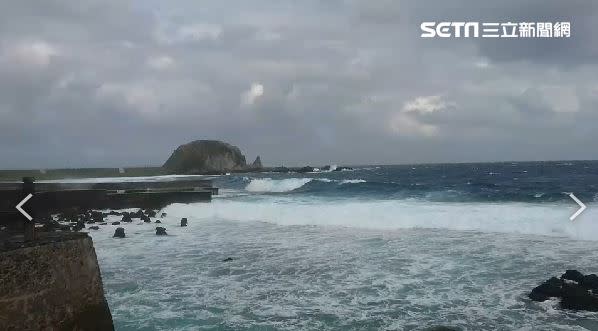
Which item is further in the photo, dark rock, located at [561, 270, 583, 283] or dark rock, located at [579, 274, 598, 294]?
dark rock, located at [561, 270, 583, 283]

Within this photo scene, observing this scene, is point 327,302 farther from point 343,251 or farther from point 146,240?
point 146,240

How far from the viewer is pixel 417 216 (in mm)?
21578

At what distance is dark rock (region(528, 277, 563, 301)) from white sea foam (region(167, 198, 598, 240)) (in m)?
8.20

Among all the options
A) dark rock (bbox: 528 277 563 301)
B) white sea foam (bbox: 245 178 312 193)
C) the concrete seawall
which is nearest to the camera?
the concrete seawall

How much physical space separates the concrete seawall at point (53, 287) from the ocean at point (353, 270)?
2.48 metres

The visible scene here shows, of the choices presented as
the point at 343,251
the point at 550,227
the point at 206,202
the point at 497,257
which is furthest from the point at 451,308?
the point at 206,202

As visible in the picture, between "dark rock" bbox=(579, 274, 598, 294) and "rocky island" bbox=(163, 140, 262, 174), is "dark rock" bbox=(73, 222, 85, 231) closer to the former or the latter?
"dark rock" bbox=(579, 274, 598, 294)


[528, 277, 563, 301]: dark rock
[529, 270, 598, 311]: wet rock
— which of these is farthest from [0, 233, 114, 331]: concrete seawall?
[529, 270, 598, 311]: wet rock

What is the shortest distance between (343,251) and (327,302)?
5.53 metres

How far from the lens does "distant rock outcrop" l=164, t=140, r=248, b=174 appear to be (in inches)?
4833

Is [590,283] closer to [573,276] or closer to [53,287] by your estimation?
[573,276]

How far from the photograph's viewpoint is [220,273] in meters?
11.6

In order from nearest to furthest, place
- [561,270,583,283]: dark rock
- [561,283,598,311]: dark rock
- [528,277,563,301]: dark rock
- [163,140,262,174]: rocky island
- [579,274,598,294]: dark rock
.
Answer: [561,283,598,311]: dark rock
[528,277,563,301]: dark rock
[579,274,598,294]: dark rock
[561,270,583,283]: dark rock
[163,140,262,174]: rocky island

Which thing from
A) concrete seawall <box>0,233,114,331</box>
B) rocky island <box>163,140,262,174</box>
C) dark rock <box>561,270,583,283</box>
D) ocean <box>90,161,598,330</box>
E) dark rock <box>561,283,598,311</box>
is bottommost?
ocean <box>90,161,598,330</box>
